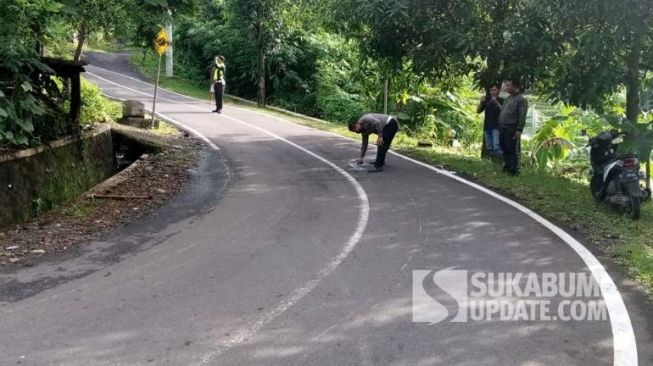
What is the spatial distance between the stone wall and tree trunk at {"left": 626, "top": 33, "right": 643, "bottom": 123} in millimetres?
9595

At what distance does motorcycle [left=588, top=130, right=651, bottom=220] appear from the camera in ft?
27.7

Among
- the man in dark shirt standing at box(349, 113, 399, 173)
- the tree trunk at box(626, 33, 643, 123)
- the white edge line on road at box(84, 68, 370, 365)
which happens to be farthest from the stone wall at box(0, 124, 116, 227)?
the tree trunk at box(626, 33, 643, 123)

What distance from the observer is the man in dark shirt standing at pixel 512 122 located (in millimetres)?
11328

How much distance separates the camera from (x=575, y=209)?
354 inches

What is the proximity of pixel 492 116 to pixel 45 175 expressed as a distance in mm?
8646

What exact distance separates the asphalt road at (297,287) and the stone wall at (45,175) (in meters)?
2.24

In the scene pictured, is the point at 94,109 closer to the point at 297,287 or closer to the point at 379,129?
the point at 379,129

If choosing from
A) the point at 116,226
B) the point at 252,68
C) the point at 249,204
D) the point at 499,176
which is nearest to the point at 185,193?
the point at 249,204

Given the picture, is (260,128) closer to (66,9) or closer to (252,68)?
(66,9)

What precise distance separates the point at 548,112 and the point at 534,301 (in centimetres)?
2494

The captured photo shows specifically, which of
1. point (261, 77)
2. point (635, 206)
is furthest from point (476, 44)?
point (261, 77)

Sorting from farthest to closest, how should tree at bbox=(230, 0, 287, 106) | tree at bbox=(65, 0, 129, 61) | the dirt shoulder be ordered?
1. tree at bbox=(230, 0, 287, 106)
2. tree at bbox=(65, 0, 129, 61)
3. the dirt shoulder

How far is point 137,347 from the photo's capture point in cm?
443

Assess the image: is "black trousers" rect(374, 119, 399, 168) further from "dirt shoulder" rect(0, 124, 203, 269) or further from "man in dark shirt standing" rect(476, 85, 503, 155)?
"dirt shoulder" rect(0, 124, 203, 269)
